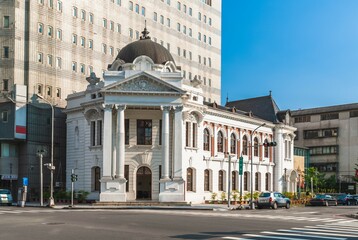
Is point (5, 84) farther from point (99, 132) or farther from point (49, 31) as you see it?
point (99, 132)

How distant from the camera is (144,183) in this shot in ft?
183

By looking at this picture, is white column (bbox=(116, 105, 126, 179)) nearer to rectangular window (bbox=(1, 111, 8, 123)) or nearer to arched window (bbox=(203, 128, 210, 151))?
arched window (bbox=(203, 128, 210, 151))

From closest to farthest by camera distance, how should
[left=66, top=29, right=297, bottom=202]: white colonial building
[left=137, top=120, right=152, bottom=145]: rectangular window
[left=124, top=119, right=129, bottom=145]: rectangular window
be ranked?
1. [left=66, top=29, right=297, bottom=202]: white colonial building
2. [left=124, top=119, right=129, bottom=145]: rectangular window
3. [left=137, top=120, right=152, bottom=145]: rectangular window

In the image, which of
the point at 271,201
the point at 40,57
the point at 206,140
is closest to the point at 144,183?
the point at 206,140

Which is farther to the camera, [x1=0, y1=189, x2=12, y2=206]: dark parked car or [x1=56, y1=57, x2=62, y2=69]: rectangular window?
[x1=56, y1=57, x2=62, y2=69]: rectangular window

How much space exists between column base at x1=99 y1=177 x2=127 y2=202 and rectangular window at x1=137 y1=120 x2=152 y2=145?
5.13 metres

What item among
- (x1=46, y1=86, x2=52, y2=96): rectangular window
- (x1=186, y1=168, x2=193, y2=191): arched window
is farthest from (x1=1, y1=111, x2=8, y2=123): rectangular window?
(x1=186, y1=168, x2=193, y2=191): arched window

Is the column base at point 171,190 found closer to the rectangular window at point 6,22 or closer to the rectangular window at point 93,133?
the rectangular window at point 93,133

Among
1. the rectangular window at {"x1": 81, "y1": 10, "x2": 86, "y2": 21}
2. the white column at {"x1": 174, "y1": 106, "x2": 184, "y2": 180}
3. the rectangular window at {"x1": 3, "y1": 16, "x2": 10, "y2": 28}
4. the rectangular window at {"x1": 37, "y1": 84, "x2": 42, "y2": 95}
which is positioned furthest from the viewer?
the rectangular window at {"x1": 81, "y1": 10, "x2": 86, "y2": 21}

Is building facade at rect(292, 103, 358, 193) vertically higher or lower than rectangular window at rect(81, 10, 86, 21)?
lower

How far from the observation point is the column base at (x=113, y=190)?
170 feet

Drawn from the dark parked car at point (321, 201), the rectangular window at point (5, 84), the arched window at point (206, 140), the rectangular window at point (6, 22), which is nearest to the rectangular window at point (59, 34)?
the rectangular window at point (6, 22)

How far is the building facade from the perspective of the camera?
352 ft

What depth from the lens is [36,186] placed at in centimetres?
6291
